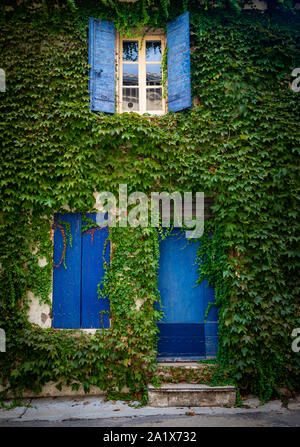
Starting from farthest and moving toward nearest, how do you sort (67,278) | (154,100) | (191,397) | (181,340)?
(154,100) < (181,340) < (67,278) < (191,397)

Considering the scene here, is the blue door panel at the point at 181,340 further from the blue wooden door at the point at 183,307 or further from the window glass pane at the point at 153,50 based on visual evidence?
the window glass pane at the point at 153,50

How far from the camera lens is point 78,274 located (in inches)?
198

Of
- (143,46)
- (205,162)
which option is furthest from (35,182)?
(143,46)

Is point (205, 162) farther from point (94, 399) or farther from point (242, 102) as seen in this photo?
point (94, 399)

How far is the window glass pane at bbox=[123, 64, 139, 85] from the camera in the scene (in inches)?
220

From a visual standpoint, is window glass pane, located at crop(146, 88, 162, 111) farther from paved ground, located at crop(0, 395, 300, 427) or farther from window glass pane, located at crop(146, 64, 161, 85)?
paved ground, located at crop(0, 395, 300, 427)

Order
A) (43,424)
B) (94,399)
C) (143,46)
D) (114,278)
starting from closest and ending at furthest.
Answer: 1. (43,424)
2. (94,399)
3. (114,278)
4. (143,46)

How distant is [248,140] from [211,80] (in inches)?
50.6

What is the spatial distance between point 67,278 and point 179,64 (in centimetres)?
429

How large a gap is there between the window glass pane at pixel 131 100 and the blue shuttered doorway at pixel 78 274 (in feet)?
7.11

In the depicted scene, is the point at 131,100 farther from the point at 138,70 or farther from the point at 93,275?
the point at 93,275

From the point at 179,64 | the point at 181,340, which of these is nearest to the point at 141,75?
the point at 179,64

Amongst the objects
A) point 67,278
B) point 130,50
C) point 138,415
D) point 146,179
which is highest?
point 130,50

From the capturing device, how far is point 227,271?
484 cm
